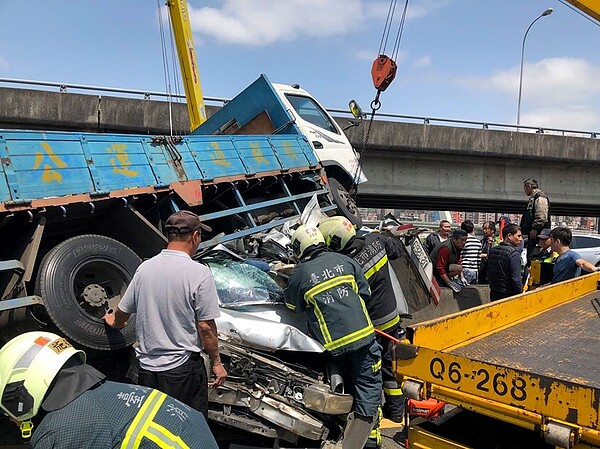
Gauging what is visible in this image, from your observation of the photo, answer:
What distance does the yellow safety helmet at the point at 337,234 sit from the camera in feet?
13.7

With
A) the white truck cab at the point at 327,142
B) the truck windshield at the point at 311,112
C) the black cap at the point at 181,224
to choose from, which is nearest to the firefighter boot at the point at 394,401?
the black cap at the point at 181,224

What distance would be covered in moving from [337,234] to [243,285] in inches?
33.3

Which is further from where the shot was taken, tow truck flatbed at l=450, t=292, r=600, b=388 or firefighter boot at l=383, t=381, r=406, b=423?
firefighter boot at l=383, t=381, r=406, b=423

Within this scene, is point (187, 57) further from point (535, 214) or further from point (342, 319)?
point (342, 319)

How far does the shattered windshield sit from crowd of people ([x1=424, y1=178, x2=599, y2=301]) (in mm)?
3071

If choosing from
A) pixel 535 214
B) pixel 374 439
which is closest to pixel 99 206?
pixel 374 439

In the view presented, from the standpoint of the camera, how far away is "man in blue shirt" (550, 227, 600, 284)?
5219 mm

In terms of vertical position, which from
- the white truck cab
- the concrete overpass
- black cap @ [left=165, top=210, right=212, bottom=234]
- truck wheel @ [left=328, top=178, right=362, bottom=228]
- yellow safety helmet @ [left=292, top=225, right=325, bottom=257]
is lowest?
black cap @ [left=165, top=210, right=212, bottom=234]

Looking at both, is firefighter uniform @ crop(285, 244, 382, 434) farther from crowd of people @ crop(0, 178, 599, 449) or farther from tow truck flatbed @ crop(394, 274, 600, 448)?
tow truck flatbed @ crop(394, 274, 600, 448)

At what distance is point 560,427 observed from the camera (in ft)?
6.50

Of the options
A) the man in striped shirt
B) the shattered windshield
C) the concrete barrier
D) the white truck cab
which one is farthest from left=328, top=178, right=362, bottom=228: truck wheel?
the shattered windshield

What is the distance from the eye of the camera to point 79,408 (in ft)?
5.05

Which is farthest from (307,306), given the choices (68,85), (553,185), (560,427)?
(553,185)

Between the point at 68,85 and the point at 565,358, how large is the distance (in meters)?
11.1
